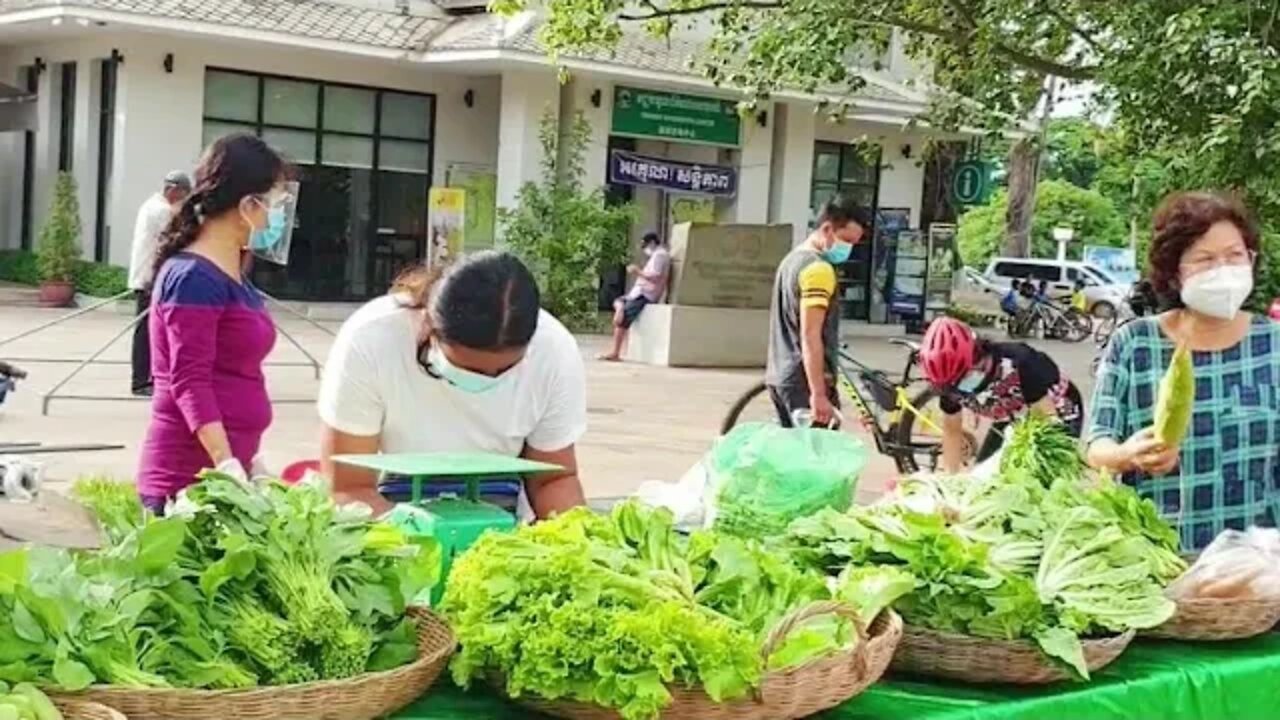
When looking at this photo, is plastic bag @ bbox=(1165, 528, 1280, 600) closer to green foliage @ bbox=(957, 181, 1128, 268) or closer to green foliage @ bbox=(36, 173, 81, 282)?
green foliage @ bbox=(36, 173, 81, 282)

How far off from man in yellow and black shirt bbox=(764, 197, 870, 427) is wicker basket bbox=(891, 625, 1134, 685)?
4.91 m

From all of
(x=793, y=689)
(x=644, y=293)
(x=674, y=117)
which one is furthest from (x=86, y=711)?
(x=674, y=117)

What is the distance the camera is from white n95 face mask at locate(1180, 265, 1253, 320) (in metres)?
3.69

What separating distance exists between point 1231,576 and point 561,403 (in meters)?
1.46

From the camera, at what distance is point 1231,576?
3004 mm

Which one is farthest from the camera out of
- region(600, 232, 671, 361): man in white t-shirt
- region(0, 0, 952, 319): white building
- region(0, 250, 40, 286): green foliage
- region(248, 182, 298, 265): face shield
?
region(0, 250, 40, 286): green foliage

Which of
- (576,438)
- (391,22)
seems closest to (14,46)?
(391,22)

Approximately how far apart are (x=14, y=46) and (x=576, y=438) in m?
21.8

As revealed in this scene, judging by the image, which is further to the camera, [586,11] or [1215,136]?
[586,11]

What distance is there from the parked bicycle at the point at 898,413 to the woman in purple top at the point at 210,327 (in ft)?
15.8

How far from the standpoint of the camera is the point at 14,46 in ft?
76.4

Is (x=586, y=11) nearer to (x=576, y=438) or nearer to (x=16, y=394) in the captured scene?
(x=16, y=394)

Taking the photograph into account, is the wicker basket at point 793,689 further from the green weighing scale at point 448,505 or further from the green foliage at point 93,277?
the green foliage at point 93,277

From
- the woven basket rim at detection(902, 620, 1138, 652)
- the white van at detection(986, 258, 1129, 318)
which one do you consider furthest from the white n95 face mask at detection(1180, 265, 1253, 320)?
the white van at detection(986, 258, 1129, 318)
